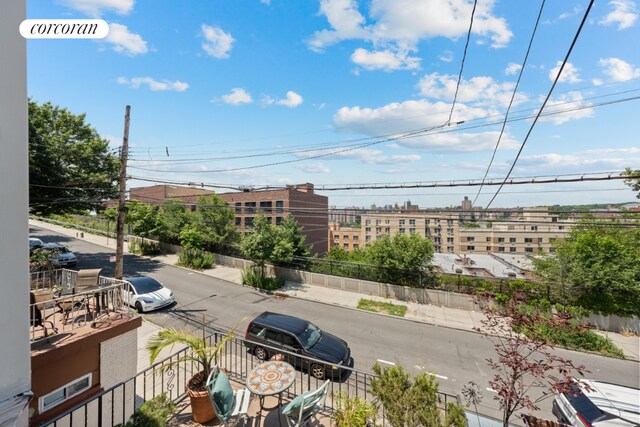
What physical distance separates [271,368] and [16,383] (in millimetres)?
3258

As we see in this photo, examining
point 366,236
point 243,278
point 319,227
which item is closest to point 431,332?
point 243,278

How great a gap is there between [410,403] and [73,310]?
668 cm

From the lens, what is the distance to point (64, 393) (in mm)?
4965

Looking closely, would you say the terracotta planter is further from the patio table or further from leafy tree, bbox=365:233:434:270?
leafy tree, bbox=365:233:434:270

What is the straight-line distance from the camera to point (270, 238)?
19641 mm

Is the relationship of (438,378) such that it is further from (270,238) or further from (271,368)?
(270,238)

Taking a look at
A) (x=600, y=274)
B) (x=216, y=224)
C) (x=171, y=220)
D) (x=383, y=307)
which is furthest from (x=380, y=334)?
(x=171, y=220)

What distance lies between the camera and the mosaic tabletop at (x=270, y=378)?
4470 millimetres

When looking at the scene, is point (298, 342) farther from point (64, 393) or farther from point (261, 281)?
point (261, 281)

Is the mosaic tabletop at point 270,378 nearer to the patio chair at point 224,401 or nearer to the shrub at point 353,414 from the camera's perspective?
the patio chair at point 224,401

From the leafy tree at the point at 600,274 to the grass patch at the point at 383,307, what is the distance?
8.05 meters

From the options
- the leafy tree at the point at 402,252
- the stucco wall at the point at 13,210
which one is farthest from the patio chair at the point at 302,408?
the leafy tree at the point at 402,252

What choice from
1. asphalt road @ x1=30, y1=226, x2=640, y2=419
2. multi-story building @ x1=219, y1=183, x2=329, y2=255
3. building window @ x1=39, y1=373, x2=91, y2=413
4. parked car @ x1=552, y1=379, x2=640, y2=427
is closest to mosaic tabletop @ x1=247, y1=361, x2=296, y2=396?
building window @ x1=39, y1=373, x2=91, y2=413

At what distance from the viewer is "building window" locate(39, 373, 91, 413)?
15.3 ft
